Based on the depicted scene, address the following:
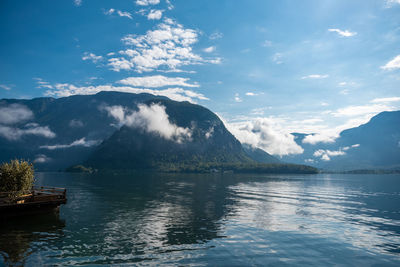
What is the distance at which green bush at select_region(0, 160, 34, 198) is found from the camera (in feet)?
134

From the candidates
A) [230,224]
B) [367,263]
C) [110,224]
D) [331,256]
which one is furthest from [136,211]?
[367,263]

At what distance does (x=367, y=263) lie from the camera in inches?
956

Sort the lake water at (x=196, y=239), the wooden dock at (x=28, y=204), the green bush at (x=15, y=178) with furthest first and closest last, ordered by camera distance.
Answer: the green bush at (x=15, y=178) → the wooden dock at (x=28, y=204) → the lake water at (x=196, y=239)

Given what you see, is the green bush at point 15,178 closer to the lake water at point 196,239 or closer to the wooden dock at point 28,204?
the wooden dock at point 28,204

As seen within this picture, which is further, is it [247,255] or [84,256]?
[247,255]

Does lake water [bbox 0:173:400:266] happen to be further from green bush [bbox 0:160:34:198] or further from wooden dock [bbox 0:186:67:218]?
green bush [bbox 0:160:34:198]

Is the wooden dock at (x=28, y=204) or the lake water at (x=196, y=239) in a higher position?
the wooden dock at (x=28, y=204)

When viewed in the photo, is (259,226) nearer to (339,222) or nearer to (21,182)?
(339,222)

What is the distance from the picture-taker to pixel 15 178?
1635 inches

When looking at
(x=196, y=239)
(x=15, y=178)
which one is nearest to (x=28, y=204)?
(x=15, y=178)

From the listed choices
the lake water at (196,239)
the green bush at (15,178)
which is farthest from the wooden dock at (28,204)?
the green bush at (15,178)

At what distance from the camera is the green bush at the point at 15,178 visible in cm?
4081

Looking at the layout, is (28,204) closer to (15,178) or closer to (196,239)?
(15,178)

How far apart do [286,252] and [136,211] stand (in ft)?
102
